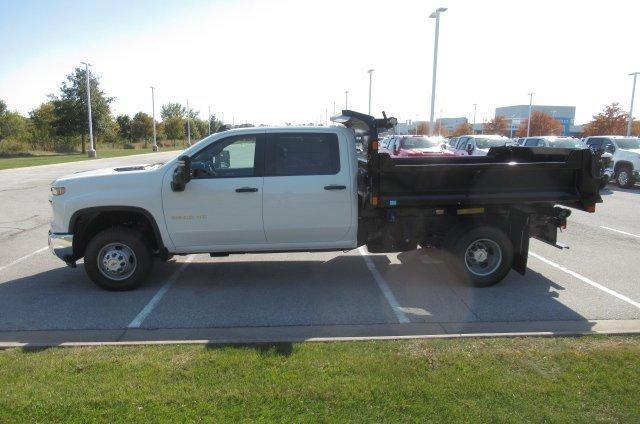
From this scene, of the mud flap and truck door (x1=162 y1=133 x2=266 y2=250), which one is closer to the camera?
truck door (x1=162 y1=133 x2=266 y2=250)

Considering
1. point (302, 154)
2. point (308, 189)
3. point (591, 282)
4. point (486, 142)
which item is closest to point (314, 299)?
point (308, 189)

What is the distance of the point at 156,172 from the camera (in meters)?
6.24

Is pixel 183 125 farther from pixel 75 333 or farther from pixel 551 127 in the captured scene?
pixel 75 333

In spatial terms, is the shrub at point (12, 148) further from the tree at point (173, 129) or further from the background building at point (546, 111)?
the background building at point (546, 111)

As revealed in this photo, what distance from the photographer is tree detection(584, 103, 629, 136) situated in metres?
57.8

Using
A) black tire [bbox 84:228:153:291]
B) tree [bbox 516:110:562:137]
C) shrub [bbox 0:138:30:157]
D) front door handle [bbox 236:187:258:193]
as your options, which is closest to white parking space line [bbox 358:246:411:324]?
front door handle [bbox 236:187:258:193]

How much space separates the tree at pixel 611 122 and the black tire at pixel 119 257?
206 feet

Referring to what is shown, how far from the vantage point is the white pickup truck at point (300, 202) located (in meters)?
6.20

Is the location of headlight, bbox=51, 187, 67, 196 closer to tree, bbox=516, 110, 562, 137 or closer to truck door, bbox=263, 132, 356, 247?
truck door, bbox=263, 132, 356, 247

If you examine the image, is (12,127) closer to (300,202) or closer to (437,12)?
(437,12)

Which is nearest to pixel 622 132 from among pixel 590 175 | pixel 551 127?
pixel 551 127

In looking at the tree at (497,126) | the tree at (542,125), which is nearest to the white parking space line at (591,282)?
the tree at (497,126)

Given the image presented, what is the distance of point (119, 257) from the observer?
6.37m

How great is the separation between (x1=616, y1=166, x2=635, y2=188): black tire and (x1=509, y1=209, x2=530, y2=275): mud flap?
1542 cm
